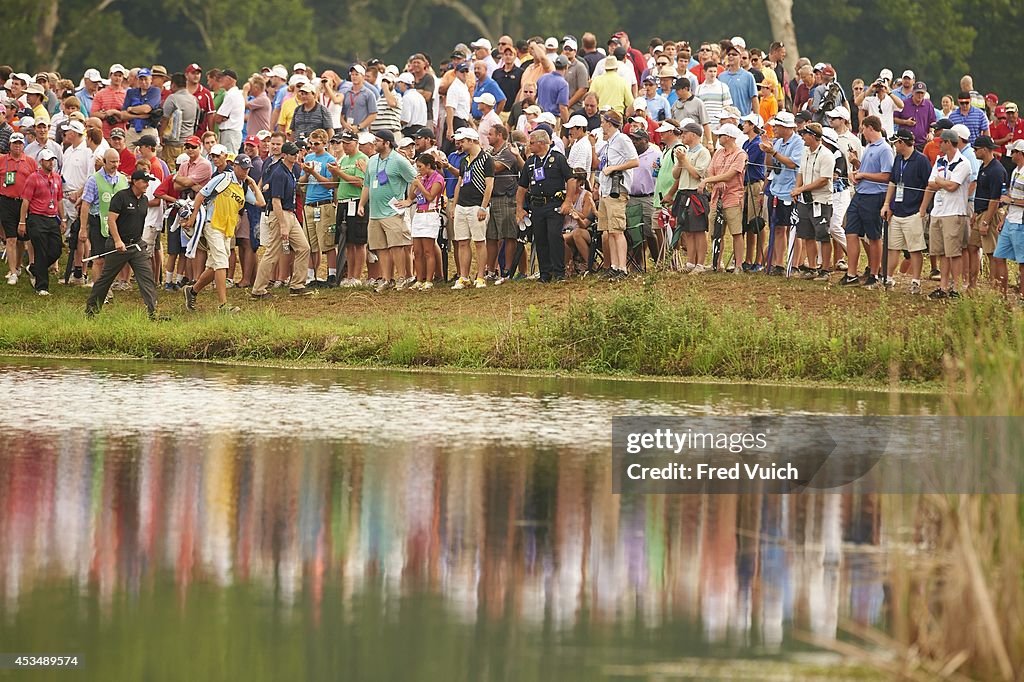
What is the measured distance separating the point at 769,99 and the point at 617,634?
18482mm

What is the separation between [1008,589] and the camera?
8.23m

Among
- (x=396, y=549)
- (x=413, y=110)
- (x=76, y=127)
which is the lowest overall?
(x=396, y=549)

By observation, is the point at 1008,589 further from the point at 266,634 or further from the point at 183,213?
the point at 183,213

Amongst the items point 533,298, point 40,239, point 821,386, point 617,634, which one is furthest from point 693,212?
point 617,634

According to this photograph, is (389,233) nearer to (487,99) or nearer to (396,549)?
(487,99)

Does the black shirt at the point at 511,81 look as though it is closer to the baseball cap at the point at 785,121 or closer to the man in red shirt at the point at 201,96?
the man in red shirt at the point at 201,96

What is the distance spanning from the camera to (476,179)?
23.3 m

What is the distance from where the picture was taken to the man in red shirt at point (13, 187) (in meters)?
24.9

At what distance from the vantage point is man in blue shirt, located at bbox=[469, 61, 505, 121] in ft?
88.8

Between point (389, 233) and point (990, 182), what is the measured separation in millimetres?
7661

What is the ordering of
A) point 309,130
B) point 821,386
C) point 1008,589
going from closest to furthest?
point 1008,589, point 821,386, point 309,130

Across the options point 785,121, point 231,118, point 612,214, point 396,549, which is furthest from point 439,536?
point 231,118

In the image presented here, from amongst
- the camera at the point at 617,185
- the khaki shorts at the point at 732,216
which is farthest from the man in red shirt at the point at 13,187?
the khaki shorts at the point at 732,216

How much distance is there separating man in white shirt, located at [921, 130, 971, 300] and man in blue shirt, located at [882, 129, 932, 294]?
0.14 m
